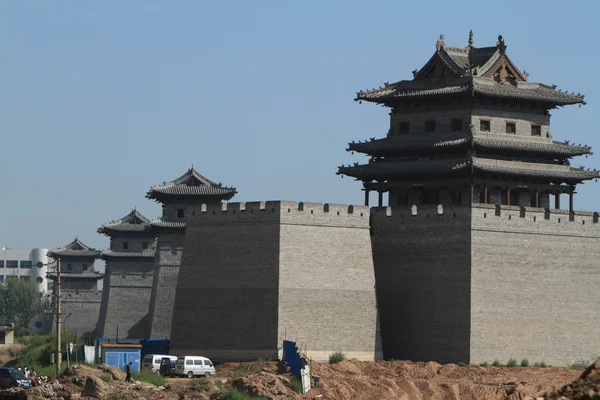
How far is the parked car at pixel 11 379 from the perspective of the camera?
2014 inches

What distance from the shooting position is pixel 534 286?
58.7 metres

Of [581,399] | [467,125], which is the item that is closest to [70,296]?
[467,125]

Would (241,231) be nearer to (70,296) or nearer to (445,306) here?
(445,306)

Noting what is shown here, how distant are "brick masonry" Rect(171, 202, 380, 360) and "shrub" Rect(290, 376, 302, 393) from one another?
10.9 ft

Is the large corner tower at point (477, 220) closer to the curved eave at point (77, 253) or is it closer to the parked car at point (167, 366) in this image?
the parked car at point (167, 366)

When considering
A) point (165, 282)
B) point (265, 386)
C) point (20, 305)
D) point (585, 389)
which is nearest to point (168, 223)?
point (165, 282)

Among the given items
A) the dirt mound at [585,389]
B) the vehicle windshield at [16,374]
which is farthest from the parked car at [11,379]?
the dirt mound at [585,389]

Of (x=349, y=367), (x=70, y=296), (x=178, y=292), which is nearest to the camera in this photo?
(x=349, y=367)

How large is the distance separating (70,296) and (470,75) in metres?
54.7

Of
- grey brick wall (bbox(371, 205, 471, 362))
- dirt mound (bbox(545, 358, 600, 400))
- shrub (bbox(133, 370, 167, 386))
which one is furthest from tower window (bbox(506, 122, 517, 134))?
dirt mound (bbox(545, 358, 600, 400))

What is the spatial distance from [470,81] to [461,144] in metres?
2.52

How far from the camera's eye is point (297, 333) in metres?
56.5

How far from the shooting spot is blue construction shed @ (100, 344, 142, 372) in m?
59.2

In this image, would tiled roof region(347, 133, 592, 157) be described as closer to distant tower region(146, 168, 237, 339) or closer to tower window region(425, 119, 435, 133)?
tower window region(425, 119, 435, 133)
